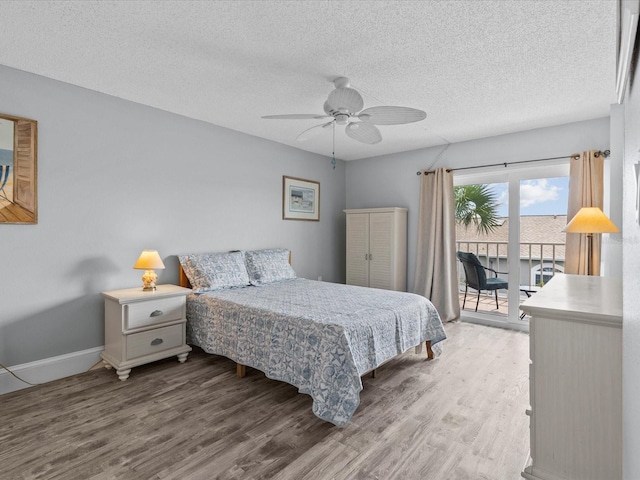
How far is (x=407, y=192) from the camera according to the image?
16.9 ft

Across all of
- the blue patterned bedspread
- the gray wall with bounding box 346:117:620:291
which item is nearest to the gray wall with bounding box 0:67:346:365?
the blue patterned bedspread

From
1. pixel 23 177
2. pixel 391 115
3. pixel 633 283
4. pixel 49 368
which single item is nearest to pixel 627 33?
pixel 633 283

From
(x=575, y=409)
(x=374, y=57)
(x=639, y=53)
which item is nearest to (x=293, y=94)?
(x=374, y=57)

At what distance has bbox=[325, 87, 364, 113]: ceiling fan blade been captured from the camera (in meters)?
2.57

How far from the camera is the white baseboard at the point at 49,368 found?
8.56 ft

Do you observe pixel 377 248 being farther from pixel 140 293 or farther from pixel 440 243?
pixel 140 293

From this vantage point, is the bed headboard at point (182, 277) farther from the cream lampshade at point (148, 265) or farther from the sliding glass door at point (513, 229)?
the sliding glass door at point (513, 229)

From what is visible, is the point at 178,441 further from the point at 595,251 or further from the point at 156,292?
the point at 595,251

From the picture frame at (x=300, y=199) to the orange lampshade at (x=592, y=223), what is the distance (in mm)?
A: 3250

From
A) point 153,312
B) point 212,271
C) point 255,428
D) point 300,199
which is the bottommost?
point 255,428

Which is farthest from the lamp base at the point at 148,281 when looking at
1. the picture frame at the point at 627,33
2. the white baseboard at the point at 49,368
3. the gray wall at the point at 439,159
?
the gray wall at the point at 439,159

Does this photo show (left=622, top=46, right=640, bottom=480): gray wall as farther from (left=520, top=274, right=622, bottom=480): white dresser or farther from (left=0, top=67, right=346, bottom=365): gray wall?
(left=0, top=67, right=346, bottom=365): gray wall

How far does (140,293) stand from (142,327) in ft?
0.98

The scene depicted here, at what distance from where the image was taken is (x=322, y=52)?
92.7 inches
